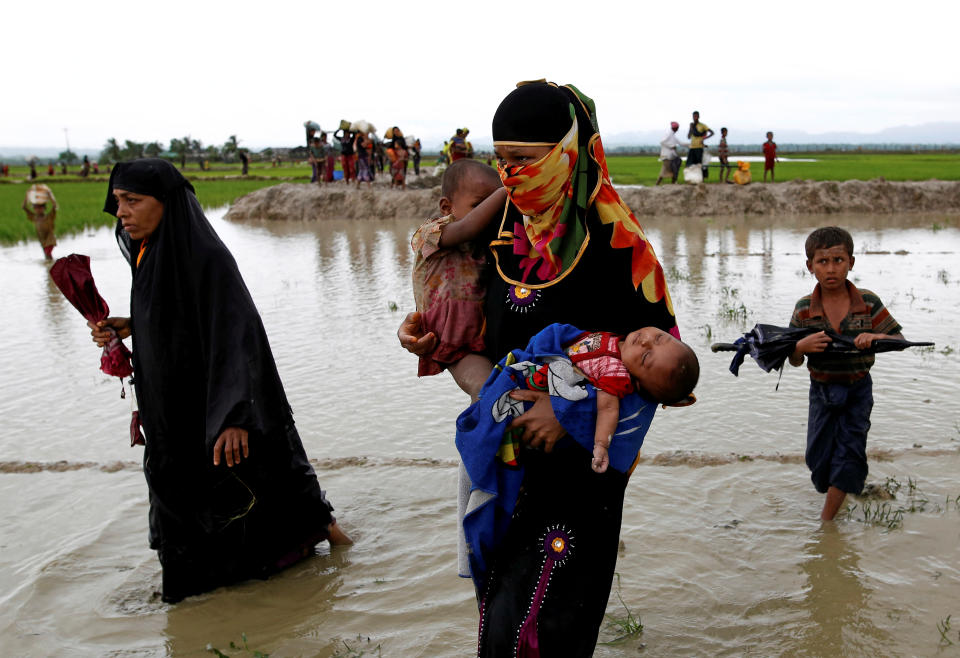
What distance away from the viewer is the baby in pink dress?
208 cm

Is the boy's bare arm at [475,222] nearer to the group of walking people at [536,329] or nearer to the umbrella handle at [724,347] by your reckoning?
the group of walking people at [536,329]

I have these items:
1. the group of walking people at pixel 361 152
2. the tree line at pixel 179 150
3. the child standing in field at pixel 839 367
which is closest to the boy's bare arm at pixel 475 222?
the child standing in field at pixel 839 367

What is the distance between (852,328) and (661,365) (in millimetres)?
2107

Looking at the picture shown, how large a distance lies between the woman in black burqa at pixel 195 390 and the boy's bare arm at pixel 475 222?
125cm

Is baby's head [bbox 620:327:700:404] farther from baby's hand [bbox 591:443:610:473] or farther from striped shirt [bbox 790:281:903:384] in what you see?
striped shirt [bbox 790:281:903:384]

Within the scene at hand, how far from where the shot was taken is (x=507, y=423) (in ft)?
7.22

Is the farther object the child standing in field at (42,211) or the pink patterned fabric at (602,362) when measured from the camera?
the child standing in field at (42,211)

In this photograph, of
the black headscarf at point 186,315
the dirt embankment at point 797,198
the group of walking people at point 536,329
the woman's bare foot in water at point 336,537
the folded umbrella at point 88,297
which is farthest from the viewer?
the dirt embankment at point 797,198

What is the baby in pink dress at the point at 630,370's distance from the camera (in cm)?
208

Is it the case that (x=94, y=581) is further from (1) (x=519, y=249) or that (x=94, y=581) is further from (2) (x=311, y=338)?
(2) (x=311, y=338)

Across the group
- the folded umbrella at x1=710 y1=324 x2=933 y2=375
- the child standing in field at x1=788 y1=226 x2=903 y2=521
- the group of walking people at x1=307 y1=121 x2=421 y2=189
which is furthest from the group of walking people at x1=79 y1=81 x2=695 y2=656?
the group of walking people at x1=307 y1=121 x2=421 y2=189

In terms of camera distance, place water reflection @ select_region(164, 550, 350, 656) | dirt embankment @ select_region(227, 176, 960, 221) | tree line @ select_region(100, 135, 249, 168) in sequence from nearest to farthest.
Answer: water reflection @ select_region(164, 550, 350, 656)
dirt embankment @ select_region(227, 176, 960, 221)
tree line @ select_region(100, 135, 249, 168)

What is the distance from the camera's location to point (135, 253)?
3639 mm

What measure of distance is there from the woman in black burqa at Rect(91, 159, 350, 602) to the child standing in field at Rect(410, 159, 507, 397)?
3.73ft
